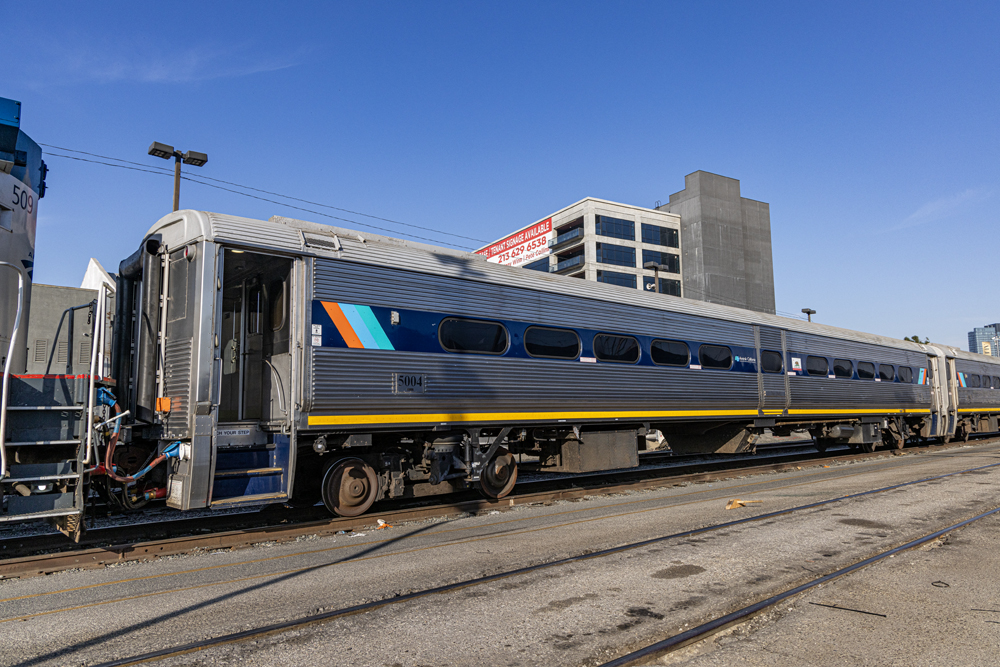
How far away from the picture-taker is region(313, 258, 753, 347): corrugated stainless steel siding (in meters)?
8.41

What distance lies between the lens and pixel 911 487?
1143 centimetres

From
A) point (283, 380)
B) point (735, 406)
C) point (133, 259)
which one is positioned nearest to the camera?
point (283, 380)

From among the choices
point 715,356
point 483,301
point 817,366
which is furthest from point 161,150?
point 817,366

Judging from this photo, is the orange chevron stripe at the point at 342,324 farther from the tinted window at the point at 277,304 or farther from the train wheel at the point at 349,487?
the train wheel at the point at 349,487

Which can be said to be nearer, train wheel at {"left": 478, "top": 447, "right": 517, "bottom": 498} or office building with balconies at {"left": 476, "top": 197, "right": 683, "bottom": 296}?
train wheel at {"left": 478, "top": 447, "right": 517, "bottom": 498}

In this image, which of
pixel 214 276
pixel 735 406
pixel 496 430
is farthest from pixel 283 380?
pixel 735 406

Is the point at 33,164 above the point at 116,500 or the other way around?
above

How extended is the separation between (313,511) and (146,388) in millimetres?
2772

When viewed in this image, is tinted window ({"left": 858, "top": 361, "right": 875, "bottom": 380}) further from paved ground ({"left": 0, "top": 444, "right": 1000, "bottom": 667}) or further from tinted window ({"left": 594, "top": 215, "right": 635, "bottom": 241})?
tinted window ({"left": 594, "top": 215, "right": 635, "bottom": 241})

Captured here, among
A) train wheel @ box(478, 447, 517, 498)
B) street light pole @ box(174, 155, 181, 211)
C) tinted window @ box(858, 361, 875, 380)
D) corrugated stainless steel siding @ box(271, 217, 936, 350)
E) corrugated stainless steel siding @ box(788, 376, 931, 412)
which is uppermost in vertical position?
street light pole @ box(174, 155, 181, 211)

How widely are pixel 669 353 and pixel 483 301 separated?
4.81m

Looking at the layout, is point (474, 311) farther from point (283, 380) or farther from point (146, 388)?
point (146, 388)

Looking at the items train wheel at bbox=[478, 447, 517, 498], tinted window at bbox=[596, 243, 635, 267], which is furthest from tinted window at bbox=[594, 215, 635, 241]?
train wheel at bbox=[478, 447, 517, 498]

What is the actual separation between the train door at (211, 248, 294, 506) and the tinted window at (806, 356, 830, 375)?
13.7 m
